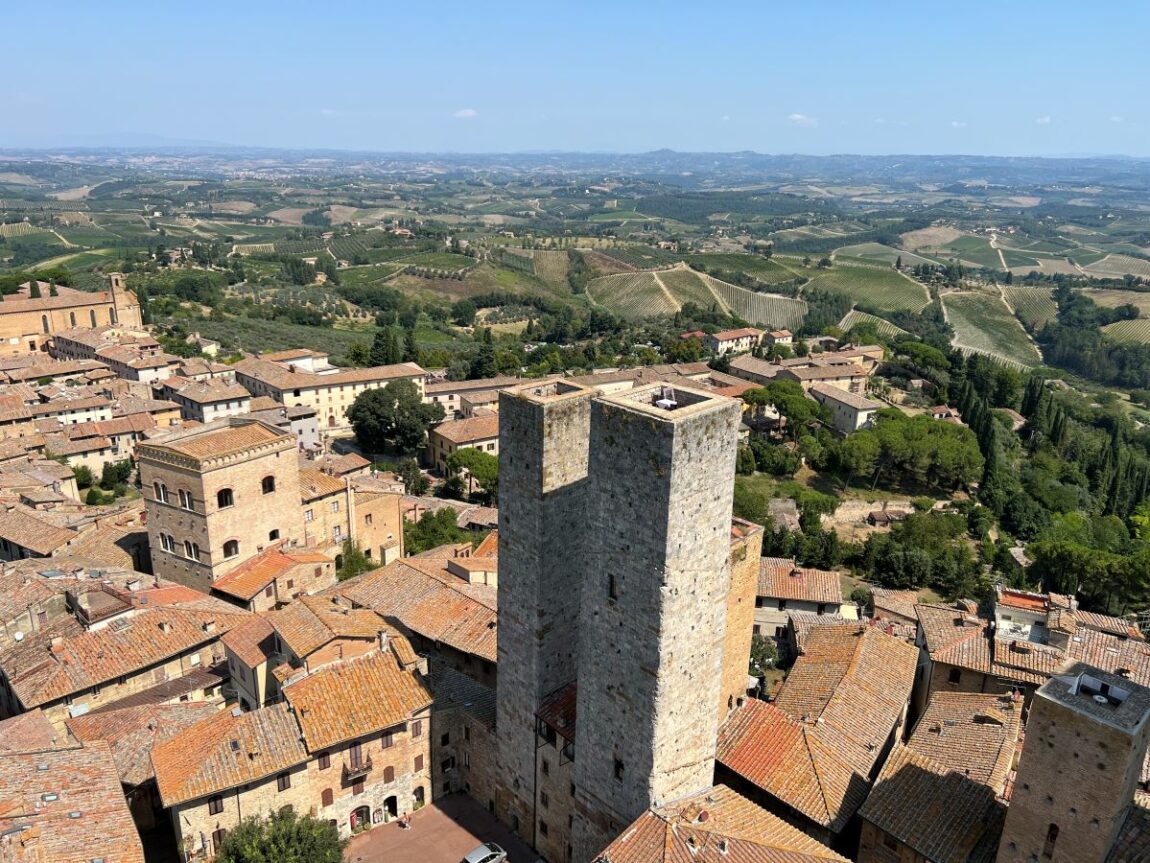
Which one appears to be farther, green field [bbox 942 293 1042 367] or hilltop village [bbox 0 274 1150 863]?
green field [bbox 942 293 1042 367]

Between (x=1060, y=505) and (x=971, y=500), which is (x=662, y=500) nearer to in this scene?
(x=971, y=500)

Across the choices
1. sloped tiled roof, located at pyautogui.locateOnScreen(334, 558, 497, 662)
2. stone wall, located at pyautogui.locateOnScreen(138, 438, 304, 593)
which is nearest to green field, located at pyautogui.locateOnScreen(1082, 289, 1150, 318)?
sloped tiled roof, located at pyautogui.locateOnScreen(334, 558, 497, 662)

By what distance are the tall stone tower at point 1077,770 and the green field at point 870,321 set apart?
422ft

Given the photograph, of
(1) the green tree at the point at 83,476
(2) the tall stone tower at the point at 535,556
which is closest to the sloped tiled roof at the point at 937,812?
(2) the tall stone tower at the point at 535,556

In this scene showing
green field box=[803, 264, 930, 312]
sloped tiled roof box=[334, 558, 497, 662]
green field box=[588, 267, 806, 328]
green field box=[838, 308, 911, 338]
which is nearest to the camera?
sloped tiled roof box=[334, 558, 497, 662]

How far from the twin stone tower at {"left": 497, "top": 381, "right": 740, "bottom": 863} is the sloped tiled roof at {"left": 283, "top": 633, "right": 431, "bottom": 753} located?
3487 mm

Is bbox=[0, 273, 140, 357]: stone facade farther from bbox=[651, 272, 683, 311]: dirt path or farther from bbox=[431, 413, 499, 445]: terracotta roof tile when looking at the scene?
bbox=[651, 272, 683, 311]: dirt path

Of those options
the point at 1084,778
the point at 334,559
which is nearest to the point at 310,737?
the point at 334,559

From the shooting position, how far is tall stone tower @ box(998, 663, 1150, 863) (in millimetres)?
20188

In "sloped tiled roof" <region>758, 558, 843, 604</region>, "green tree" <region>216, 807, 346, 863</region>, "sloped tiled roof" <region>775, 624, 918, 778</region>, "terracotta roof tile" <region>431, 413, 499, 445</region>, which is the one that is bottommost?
"terracotta roof tile" <region>431, 413, 499, 445</region>

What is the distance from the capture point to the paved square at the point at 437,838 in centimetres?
2708

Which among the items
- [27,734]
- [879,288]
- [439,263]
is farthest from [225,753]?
[879,288]

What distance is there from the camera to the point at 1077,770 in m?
20.7

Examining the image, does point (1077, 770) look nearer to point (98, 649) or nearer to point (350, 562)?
point (98, 649)
